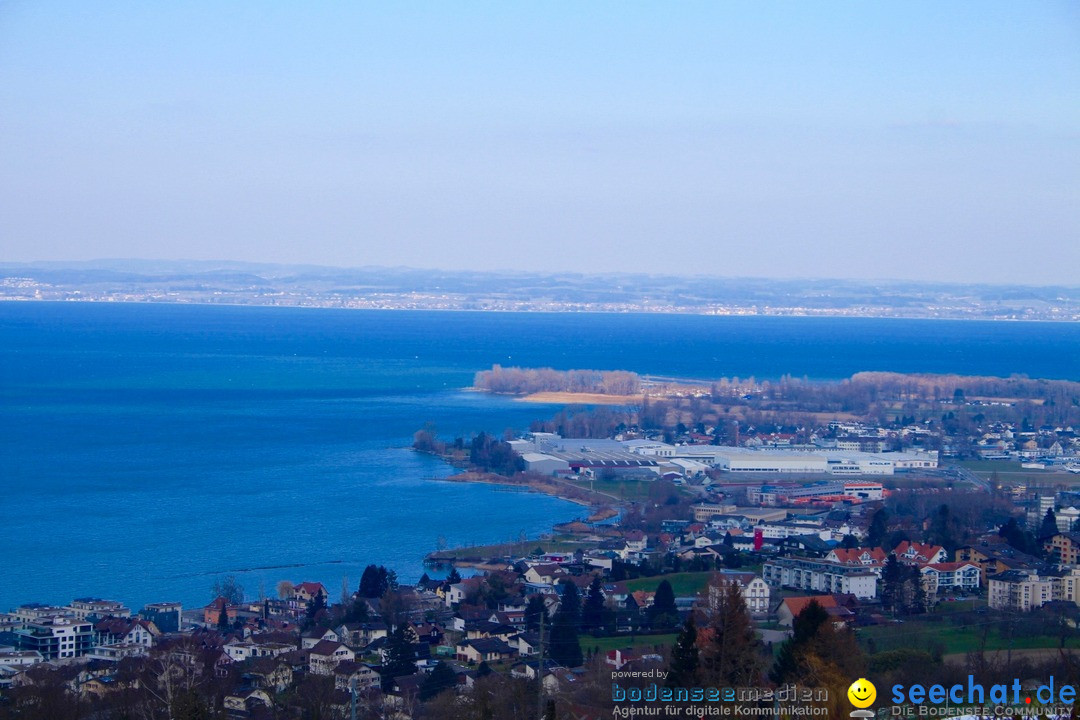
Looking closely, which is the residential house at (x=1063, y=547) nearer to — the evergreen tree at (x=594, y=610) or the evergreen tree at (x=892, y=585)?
the evergreen tree at (x=892, y=585)

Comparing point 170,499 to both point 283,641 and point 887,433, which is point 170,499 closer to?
point 283,641

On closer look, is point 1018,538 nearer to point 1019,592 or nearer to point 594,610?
point 1019,592

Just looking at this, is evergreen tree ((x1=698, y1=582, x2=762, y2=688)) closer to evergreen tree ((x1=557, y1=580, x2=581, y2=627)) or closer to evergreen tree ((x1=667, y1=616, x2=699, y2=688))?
evergreen tree ((x1=667, y1=616, x2=699, y2=688))

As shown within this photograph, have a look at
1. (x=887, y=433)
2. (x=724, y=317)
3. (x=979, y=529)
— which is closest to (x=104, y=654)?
(x=979, y=529)

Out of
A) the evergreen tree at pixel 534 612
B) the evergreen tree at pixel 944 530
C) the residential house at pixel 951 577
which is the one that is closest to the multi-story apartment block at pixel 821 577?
the residential house at pixel 951 577

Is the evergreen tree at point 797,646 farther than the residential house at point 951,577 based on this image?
No
